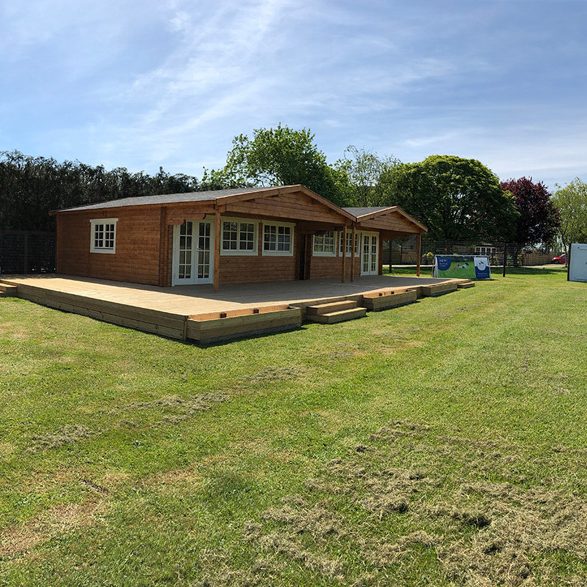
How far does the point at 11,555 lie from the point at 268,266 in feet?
43.5

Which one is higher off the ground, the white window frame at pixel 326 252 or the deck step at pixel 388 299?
the white window frame at pixel 326 252

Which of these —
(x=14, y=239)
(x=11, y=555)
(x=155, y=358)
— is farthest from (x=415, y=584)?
(x=14, y=239)

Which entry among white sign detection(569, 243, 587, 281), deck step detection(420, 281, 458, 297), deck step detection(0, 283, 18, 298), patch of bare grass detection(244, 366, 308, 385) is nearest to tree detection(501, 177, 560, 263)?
white sign detection(569, 243, 587, 281)

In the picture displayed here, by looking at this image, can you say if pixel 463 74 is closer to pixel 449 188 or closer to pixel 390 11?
pixel 390 11

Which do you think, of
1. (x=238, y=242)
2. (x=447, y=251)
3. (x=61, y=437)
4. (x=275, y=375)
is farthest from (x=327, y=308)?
(x=447, y=251)

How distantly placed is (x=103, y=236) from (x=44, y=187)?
563 centimetres

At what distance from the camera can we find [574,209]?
180 ft

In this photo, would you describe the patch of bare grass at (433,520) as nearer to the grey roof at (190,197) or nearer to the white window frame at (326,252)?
the grey roof at (190,197)

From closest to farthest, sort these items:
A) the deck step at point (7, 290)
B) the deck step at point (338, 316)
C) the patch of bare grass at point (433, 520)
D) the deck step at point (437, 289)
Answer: the patch of bare grass at point (433, 520) → the deck step at point (338, 316) → the deck step at point (7, 290) → the deck step at point (437, 289)

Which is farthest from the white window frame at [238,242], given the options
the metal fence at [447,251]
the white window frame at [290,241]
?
the metal fence at [447,251]

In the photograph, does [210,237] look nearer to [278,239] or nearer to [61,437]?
[278,239]

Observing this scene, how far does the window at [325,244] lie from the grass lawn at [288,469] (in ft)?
37.2

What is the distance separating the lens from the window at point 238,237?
13953 millimetres

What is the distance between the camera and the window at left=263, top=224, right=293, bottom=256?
49.9 feet
